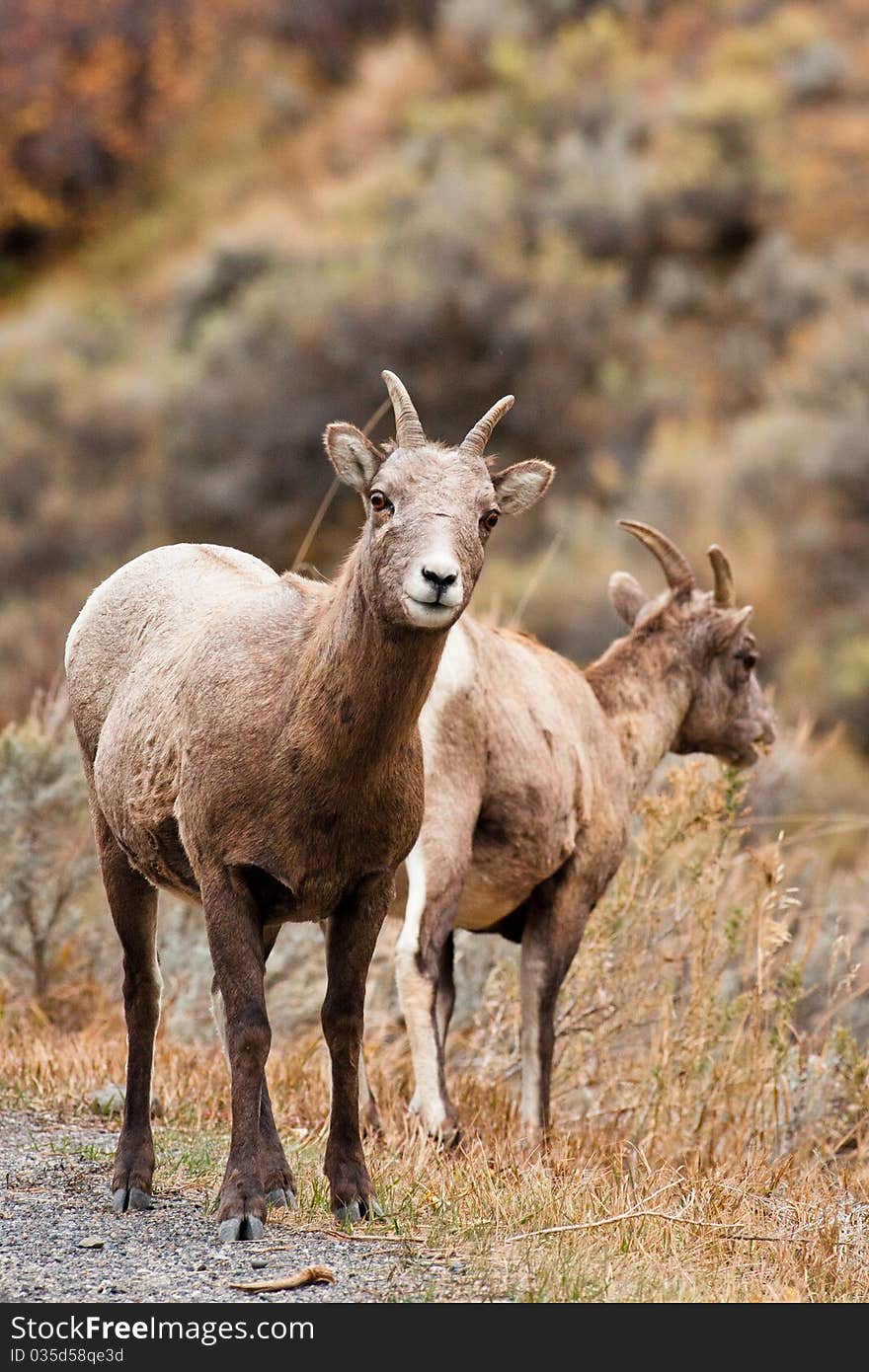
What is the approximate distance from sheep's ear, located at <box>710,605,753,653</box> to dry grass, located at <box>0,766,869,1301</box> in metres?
0.64

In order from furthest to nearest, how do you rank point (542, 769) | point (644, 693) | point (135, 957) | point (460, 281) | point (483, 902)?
1. point (460, 281)
2. point (644, 693)
3. point (483, 902)
4. point (542, 769)
5. point (135, 957)

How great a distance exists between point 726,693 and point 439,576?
13.2 feet

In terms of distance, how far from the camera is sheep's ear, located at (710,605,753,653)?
8.40 metres

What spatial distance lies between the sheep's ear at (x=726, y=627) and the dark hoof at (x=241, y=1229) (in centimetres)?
422

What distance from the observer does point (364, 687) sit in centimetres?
510

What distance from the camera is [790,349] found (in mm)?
27516

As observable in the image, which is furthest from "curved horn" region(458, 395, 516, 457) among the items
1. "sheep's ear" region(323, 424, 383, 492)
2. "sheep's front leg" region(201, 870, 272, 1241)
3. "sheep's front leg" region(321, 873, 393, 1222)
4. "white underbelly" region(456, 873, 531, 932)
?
"white underbelly" region(456, 873, 531, 932)

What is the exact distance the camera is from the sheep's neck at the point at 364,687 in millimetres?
5070

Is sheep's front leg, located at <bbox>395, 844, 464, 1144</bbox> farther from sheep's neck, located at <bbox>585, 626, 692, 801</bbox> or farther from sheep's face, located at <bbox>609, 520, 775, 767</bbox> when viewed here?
sheep's face, located at <bbox>609, 520, 775, 767</bbox>

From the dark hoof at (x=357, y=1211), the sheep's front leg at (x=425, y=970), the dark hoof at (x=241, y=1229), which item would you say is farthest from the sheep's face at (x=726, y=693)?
the dark hoof at (x=241, y=1229)

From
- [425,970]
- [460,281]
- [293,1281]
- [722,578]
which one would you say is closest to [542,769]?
[425,970]

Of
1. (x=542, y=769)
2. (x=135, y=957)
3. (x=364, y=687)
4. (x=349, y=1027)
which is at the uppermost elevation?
(x=542, y=769)

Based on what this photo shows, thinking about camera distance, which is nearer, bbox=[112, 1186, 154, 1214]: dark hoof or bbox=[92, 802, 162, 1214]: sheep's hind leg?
bbox=[112, 1186, 154, 1214]: dark hoof

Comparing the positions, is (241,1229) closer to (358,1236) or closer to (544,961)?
(358,1236)
